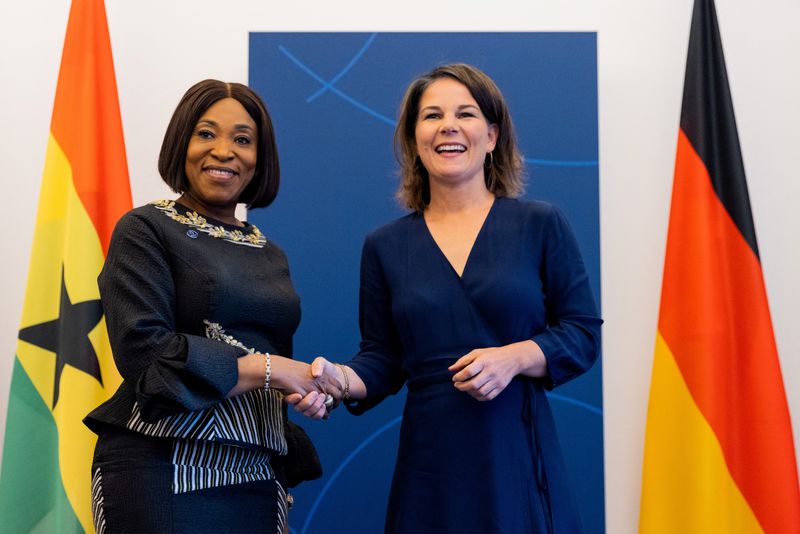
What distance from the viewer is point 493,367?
1943 mm

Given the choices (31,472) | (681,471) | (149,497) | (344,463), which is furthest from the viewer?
(344,463)

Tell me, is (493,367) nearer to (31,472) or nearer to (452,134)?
(452,134)

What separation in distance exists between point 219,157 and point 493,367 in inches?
32.0

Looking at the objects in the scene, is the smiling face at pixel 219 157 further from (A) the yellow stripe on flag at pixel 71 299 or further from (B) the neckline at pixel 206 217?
(A) the yellow stripe on flag at pixel 71 299

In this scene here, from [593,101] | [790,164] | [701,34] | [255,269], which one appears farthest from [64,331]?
[790,164]

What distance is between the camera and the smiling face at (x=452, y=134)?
7.29ft

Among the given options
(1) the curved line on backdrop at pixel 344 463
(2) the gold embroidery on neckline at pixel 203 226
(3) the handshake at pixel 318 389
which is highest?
(2) the gold embroidery on neckline at pixel 203 226

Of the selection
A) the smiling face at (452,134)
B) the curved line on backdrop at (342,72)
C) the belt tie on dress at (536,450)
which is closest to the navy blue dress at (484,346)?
the belt tie on dress at (536,450)

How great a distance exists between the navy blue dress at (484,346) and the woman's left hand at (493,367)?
0.13ft

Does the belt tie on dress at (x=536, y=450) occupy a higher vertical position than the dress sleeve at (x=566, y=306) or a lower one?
lower

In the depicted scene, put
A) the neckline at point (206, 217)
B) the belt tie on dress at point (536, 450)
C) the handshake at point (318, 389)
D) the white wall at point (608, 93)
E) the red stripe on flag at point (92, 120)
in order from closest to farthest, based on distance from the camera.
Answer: the belt tie on dress at point (536, 450) → the handshake at point (318, 389) → the neckline at point (206, 217) → the red stripe on flag at point (92, 120) → the white wall at point (608, 93)

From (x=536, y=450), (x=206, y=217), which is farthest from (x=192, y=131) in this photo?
(x=536, y=450)

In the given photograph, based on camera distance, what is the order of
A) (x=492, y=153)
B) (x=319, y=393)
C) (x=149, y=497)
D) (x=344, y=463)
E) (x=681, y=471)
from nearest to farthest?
1. (x=149, y=497)
2. (x=319, y=393)
3. (x=492, y=153)
4. (x=681, y=471)
5. (x=344, y=463)

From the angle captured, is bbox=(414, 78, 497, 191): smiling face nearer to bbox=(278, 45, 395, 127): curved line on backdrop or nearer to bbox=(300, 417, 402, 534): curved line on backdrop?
bbox=(278, 45, 395, 127): curved line on backdrop
